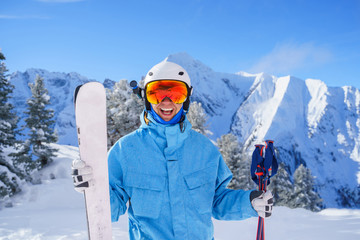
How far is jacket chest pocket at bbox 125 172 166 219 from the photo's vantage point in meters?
2.12

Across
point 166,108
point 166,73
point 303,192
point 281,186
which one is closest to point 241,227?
point 166,108

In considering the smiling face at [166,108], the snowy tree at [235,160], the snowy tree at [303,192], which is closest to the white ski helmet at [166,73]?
the smiling face at [166,108]

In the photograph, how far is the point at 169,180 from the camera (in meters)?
2.17

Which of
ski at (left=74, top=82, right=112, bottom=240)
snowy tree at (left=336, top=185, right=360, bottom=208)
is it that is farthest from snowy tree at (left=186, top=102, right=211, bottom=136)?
snowy tree at (left=336, top=185, right=360, bottom=208)

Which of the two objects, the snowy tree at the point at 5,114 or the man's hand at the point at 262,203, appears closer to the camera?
the man's hand at the point at 262,203

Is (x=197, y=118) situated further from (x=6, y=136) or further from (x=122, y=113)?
(x=6, y=136)

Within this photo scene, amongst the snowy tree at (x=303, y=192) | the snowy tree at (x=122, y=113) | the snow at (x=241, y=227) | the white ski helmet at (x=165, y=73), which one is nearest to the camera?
the white ski helmet at (x=165, y=73)

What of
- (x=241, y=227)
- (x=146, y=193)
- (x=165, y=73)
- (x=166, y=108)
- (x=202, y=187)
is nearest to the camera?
(x=146, y=193)

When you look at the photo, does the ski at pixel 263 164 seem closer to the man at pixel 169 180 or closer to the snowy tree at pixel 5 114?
the man at pixel 169 180

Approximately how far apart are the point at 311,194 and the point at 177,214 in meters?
30.9

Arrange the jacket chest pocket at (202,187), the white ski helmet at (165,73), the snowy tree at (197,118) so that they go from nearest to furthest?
the jacket chest pocket at (202,187)
the white ski helmet at (165,73)
the snowy tree at (197,118)

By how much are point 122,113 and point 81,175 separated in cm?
1709

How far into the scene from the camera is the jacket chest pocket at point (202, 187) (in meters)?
2.22

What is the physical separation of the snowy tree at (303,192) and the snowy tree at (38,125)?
24789mm
